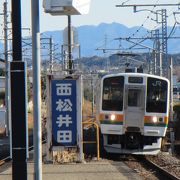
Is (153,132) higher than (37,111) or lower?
lower

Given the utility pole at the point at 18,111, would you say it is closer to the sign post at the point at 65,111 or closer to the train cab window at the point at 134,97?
the sign post at the point at 65,111

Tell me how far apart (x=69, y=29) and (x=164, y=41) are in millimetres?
14714

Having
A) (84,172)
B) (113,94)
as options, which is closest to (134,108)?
(113,94)

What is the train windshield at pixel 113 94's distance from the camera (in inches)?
737

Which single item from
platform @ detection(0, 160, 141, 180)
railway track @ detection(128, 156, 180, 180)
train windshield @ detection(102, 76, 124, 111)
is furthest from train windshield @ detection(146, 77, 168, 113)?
platform @ detection(0, 160, 141, 180)

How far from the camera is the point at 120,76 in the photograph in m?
18.7

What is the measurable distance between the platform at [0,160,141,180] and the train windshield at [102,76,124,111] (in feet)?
11.5

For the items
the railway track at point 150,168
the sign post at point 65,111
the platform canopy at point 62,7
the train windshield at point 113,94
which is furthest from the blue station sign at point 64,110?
the platform canopy at point 62,7

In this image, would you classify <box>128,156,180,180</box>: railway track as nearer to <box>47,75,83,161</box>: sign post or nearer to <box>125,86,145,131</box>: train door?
<box>125,86,145,131</box>: train door

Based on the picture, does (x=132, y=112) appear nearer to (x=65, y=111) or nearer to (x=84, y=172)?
(x=65, y=111)

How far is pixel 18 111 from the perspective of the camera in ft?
21.6

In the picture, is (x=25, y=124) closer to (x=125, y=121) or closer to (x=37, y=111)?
(x=37, y=111)

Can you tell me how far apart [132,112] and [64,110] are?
4882 millimetres

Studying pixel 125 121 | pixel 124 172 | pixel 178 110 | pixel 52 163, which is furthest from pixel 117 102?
pixel 178 110
